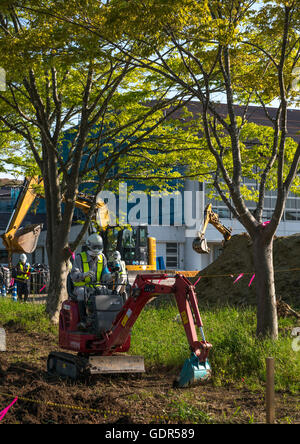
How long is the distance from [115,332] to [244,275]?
989cm

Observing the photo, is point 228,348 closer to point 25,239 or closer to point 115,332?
point 115,332

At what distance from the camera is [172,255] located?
42875 mm

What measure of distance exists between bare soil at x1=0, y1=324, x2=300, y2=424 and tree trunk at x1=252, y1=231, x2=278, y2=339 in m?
1.75

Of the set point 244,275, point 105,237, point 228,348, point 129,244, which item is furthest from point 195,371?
point 105,237

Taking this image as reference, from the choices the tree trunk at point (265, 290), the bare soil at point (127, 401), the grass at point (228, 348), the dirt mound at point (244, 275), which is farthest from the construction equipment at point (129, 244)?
the bare soil at point (127, 401)

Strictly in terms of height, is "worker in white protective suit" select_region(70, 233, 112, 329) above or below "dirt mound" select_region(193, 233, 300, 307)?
above

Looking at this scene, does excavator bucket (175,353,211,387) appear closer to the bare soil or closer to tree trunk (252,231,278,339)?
the bare soil

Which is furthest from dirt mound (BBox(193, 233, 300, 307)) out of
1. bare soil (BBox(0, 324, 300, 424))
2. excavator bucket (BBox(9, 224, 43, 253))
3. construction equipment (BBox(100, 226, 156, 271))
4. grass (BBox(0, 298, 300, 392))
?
excavator bucket (BBox(9, 224, 43, 253))

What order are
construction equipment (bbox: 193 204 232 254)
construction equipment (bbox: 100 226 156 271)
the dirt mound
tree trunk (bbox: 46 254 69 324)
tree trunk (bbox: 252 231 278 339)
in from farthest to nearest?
construction equipment (bbox: 100 226 156 271), construction equipment (bbox: 193 204 232 254), the dirt mound, tree trunk (bbox: 46 254 69 324), tree trunk (bbox: 252 231 278 339)

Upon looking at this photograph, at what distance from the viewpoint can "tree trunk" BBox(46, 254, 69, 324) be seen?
15555 mm

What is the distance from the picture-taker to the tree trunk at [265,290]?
9.89m

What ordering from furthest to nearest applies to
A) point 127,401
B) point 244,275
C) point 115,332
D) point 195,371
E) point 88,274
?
point 244,275 < point 88,274 < point 115,332 < point 127,401 < point 195,371

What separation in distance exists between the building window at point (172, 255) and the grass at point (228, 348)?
28.2 m

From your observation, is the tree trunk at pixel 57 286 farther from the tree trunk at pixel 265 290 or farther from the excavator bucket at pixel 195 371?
the excavator bucket at pixel 195 371
